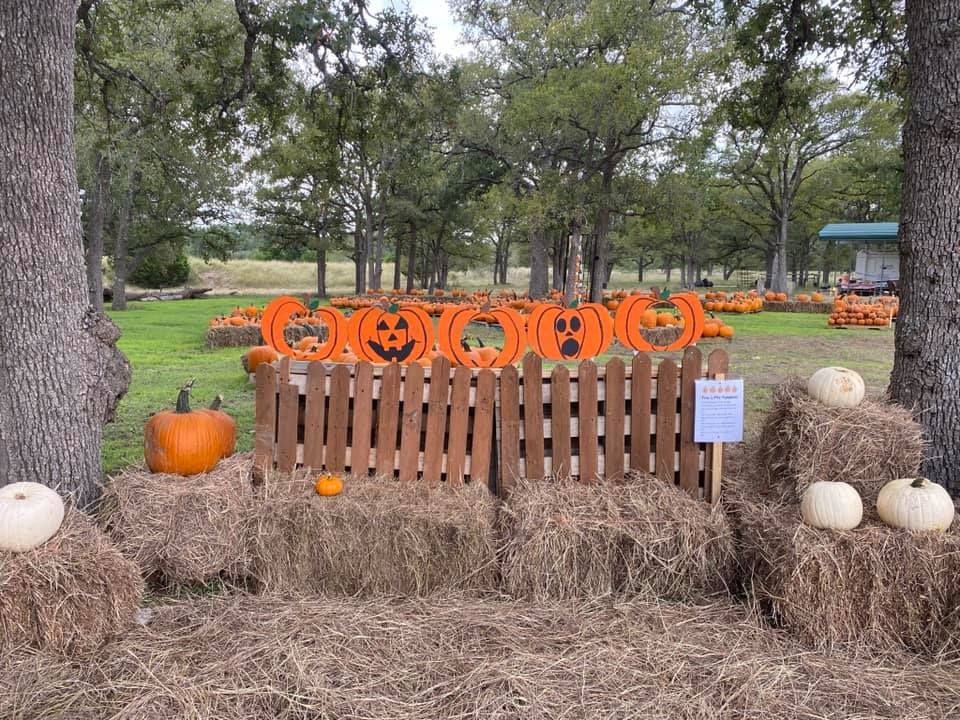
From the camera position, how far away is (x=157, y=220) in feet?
89.1

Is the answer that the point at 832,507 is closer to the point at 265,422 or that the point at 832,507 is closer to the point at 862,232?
the point at 265,422

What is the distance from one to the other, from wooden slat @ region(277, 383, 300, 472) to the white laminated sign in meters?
2.41

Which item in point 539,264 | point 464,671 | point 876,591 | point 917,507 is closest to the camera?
point 464,671

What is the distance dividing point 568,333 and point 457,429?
120cm

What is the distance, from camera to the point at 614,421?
3.76 meters

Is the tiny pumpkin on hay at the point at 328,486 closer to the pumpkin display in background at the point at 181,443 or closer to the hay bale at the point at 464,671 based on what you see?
the hay bale at the point at 464,671

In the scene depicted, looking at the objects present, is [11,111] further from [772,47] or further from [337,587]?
[772,47]

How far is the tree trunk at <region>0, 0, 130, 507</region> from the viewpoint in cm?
321

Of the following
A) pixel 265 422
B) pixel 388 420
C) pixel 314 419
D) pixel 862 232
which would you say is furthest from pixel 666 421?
pixel 862 232

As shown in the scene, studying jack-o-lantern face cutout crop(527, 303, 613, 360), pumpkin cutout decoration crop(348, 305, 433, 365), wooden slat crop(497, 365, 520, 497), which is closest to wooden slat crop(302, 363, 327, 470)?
pumpkin cutout decoration crop(348, 305, 433, 365)

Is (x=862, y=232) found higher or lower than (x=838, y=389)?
higher

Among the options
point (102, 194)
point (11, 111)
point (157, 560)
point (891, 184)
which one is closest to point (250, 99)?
point (11, 111)

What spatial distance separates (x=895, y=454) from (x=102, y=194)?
23.8 m

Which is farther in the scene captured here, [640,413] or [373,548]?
[640,413]
